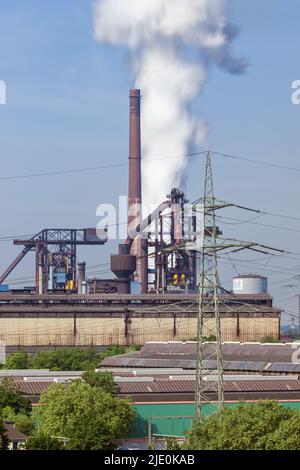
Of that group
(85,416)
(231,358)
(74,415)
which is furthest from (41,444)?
(231,358)

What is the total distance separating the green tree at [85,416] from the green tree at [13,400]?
1.56 meters

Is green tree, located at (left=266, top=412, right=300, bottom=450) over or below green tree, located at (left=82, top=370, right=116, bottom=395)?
below

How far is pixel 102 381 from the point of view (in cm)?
4341

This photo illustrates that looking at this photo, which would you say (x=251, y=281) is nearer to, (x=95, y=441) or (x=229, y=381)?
(x=229, y=381)

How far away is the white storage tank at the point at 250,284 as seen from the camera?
127 metres

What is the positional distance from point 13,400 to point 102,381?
3275 mm

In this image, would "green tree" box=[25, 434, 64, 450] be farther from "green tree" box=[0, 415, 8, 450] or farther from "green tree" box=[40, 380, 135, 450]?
"green tree" box=[40, 380, 135, 450]

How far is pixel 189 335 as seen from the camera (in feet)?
304

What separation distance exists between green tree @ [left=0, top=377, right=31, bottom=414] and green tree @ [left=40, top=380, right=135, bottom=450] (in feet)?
5.13

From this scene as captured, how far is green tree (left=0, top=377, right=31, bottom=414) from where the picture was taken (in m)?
41.2

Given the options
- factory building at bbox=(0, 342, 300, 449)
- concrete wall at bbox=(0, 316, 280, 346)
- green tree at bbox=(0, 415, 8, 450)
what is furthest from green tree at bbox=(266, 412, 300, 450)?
concrete wall at bbox=(0, 316, 280, 346)

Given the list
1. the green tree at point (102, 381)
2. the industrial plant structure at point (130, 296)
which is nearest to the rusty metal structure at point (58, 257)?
the industrial plant structure at point (130, 296)

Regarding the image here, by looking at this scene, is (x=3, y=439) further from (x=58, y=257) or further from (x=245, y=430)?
(x=58, y=257)

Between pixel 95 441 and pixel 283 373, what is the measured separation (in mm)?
24151
